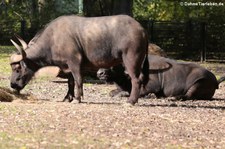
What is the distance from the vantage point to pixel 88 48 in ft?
42.0

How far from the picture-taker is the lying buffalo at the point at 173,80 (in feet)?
48.8

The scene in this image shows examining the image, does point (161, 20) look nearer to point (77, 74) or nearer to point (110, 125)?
point (77, 74)

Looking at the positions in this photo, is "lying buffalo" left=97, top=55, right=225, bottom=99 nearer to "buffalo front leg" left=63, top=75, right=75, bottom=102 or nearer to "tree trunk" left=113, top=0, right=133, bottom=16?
"buffalo front leg" left=63, top=75, right=75, bottom=102

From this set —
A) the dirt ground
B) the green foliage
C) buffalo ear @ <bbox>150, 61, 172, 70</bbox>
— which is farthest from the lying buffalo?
the green foliage

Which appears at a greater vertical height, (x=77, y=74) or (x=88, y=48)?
(x=88, y=48)

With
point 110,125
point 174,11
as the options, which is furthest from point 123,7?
point 110,125

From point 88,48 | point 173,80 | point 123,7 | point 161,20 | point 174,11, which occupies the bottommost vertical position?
point 174,11

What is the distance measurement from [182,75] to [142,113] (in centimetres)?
418

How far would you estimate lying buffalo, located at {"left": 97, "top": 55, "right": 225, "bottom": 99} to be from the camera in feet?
48.8

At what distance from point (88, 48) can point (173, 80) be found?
2997mm

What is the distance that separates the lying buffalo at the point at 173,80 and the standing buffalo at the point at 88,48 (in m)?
1.91

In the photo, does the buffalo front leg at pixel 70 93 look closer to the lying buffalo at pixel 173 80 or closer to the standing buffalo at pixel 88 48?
the standing buffalo at pixel 88 48

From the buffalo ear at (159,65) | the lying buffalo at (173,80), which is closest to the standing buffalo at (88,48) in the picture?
the lying buffalo at (173,80)

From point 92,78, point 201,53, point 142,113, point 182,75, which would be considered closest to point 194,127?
point 142,113
